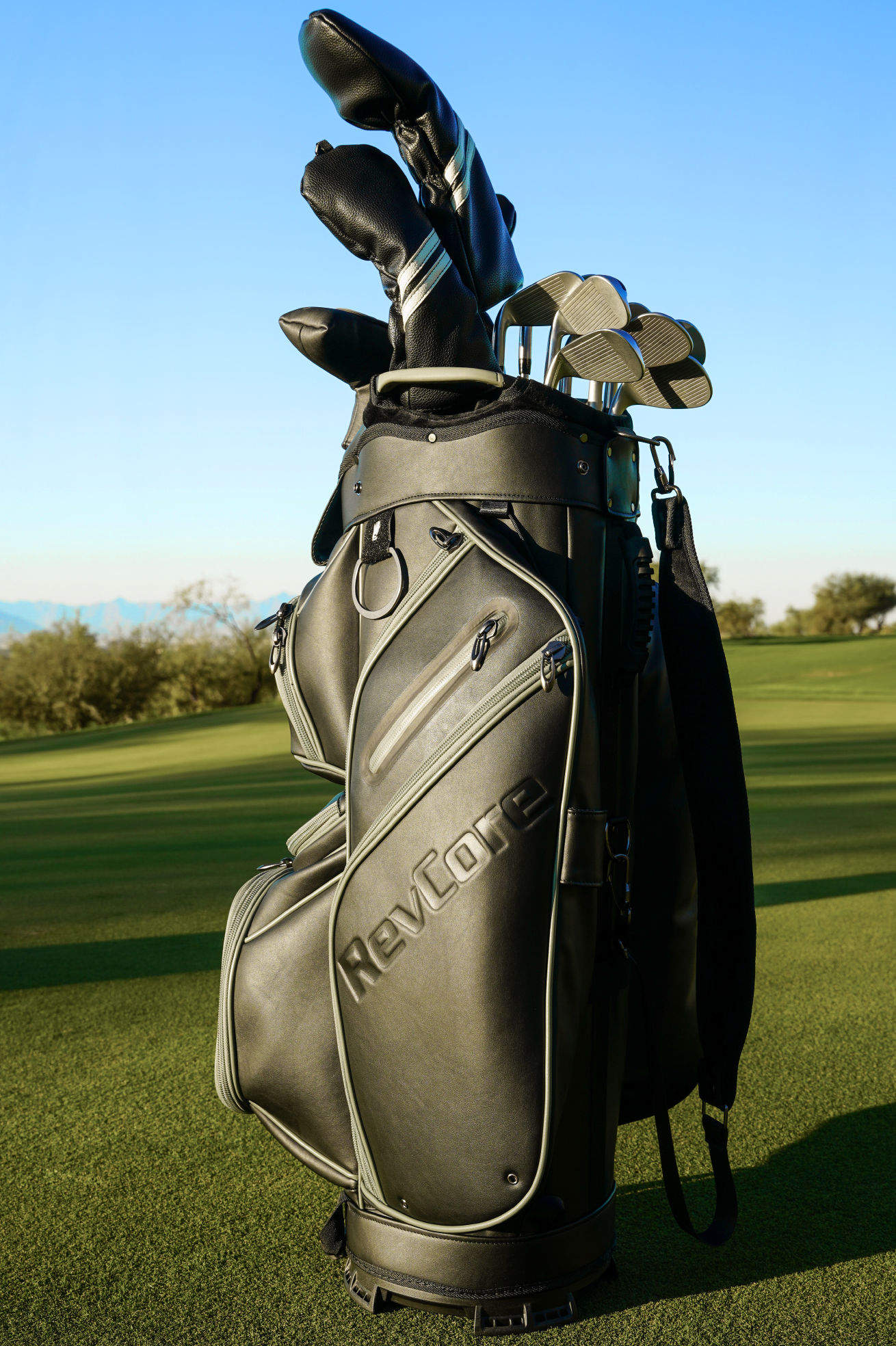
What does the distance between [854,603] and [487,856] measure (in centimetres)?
4686

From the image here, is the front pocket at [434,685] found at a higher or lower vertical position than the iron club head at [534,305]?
lower

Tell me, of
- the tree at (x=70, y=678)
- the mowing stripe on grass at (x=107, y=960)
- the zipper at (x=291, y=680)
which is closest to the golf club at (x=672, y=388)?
the zipper at (x=291, y=680)

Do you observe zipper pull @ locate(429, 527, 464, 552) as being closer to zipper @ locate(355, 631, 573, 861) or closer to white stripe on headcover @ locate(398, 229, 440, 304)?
zipper @ locate(355, 631, 573, 861)

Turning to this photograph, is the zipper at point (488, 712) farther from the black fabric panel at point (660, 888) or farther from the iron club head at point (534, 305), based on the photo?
the iron club head at point (534, 305)

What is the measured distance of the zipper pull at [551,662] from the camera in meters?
1.21

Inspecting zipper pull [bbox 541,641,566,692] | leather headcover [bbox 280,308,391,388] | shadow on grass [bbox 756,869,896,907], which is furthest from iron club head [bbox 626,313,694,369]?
shadow on grass [bbox 756,869,896,907]

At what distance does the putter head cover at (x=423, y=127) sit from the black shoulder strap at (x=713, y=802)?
0.40 metres

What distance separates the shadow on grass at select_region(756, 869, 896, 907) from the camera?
3625 mm

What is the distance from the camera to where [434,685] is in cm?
127

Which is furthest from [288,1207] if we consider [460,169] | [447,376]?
[460,169]

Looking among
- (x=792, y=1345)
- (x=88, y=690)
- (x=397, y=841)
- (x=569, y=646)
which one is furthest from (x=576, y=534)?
(x=88, y=690)

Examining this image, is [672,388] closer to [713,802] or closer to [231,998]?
[713,802]

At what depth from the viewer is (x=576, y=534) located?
133 cm

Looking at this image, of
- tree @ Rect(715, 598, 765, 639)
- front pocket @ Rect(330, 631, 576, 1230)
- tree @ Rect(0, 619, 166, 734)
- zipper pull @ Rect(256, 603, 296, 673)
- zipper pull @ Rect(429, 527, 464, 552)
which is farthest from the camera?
tree @ Rect(715, 598, 765, 639)
